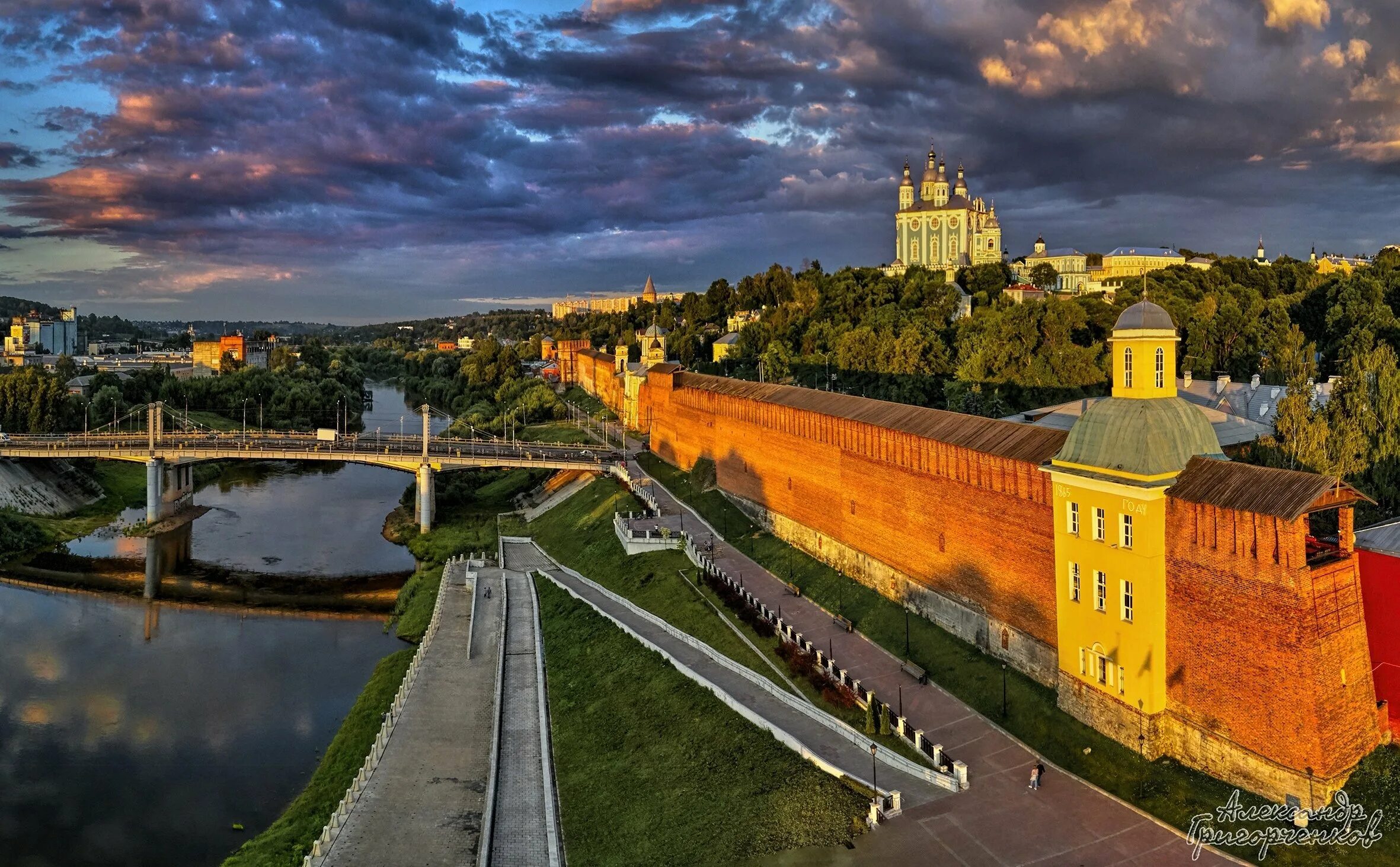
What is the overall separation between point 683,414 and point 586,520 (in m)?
9.11

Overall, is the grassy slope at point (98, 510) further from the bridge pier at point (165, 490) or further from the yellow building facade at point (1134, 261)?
the yellow building facade at point (1134, 261)

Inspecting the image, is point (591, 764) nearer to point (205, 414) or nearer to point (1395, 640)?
point (1395, 640)

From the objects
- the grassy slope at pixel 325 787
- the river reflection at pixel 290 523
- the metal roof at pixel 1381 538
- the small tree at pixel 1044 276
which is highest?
the small tree at pixel 1044 276

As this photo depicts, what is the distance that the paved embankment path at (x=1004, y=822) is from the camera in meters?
17.2

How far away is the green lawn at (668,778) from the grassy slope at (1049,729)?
5567 millimetres

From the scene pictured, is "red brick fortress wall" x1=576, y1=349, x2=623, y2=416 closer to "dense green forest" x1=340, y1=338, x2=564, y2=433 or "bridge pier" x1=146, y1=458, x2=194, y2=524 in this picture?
"dense green forest" x1=340, y1=338, x2=564, y2=433

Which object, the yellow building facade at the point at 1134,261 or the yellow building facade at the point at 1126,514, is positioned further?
the yellow building facade at the point at 1134,261

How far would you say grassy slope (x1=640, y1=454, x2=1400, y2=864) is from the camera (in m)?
18.0

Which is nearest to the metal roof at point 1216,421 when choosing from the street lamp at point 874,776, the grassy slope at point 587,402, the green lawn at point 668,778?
the green lawn at point 668,778

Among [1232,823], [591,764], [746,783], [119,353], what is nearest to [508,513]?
[591,764]

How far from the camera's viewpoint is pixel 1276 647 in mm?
18516

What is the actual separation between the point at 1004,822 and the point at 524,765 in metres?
12.0

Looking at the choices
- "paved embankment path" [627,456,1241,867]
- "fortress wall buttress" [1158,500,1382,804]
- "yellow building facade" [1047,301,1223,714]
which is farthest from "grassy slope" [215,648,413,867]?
"fortress wall buttress" [1158,500,1382,804]

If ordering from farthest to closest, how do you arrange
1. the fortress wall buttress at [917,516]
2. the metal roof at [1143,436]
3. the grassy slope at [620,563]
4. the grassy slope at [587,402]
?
the grassy slope at [587,402] → the grassy slope at [620,563] → the fortress wall buttress at [917,516] → the metal roof at [1143,436]
